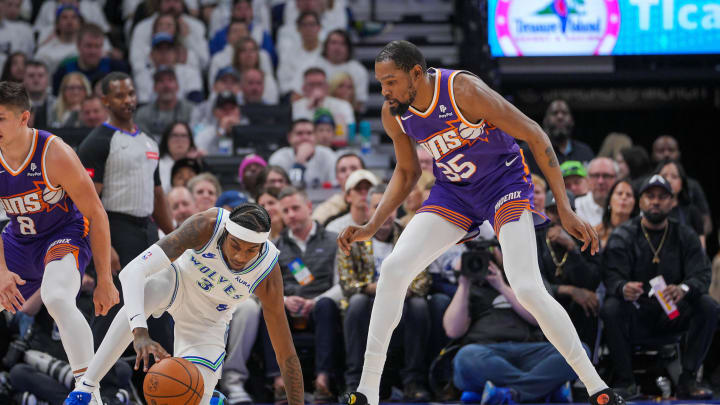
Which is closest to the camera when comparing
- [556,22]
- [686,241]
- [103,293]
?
[103,293]

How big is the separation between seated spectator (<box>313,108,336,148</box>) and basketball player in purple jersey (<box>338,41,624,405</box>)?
4.00 metres

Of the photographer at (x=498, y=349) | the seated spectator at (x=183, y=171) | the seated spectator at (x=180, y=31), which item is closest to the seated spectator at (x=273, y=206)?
the seated spectator at (x=183, y=171)

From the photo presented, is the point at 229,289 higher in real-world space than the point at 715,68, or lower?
lower

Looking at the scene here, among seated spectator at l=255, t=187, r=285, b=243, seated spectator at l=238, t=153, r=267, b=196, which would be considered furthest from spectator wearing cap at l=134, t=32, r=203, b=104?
seated spectator at l=255, t=187, r=285, b=243

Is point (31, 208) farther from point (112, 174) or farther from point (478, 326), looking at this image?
point (478, 326)

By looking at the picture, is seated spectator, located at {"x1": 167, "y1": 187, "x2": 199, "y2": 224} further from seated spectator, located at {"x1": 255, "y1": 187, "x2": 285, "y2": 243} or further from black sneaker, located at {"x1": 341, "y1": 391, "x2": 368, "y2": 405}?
black sneaker, located at {"x1": 341, "y1": 391, "x2": 368, "y2": 405}

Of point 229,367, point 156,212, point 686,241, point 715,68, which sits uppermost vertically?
point 715,68

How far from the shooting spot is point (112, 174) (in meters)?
5.52

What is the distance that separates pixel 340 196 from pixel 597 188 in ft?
6.77

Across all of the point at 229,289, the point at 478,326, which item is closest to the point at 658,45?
the point at 478,326

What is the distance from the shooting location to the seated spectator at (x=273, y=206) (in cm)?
674

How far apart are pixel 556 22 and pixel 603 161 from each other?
2322mm

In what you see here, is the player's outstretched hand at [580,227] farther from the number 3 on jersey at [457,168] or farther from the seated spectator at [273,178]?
the seated spectator at [273,178]

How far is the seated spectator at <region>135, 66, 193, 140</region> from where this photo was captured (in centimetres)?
884
